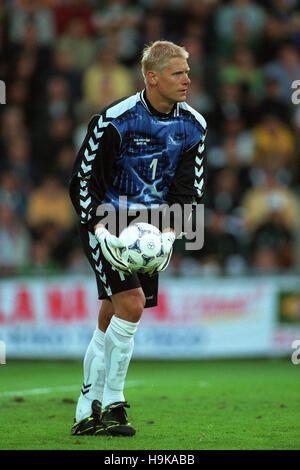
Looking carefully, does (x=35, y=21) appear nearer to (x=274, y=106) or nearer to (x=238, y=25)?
(x=238, y=25)

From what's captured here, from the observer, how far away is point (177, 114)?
652 cm

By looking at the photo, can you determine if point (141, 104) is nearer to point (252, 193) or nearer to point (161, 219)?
point (161, 219)

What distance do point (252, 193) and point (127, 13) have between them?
4.74 m

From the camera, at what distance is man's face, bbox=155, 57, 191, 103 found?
6273mm

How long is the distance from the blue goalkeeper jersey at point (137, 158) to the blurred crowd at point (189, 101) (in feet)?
21.0

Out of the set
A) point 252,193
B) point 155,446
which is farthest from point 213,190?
point 155,446

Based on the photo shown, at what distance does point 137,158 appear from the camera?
21.1 feet

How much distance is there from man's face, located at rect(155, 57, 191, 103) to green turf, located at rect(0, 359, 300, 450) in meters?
2.34

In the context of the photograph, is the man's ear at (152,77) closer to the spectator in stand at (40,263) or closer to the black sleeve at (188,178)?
the black sleeve at (188,178)

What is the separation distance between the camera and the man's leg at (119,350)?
20.2 feet

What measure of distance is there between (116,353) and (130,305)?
35 cm
